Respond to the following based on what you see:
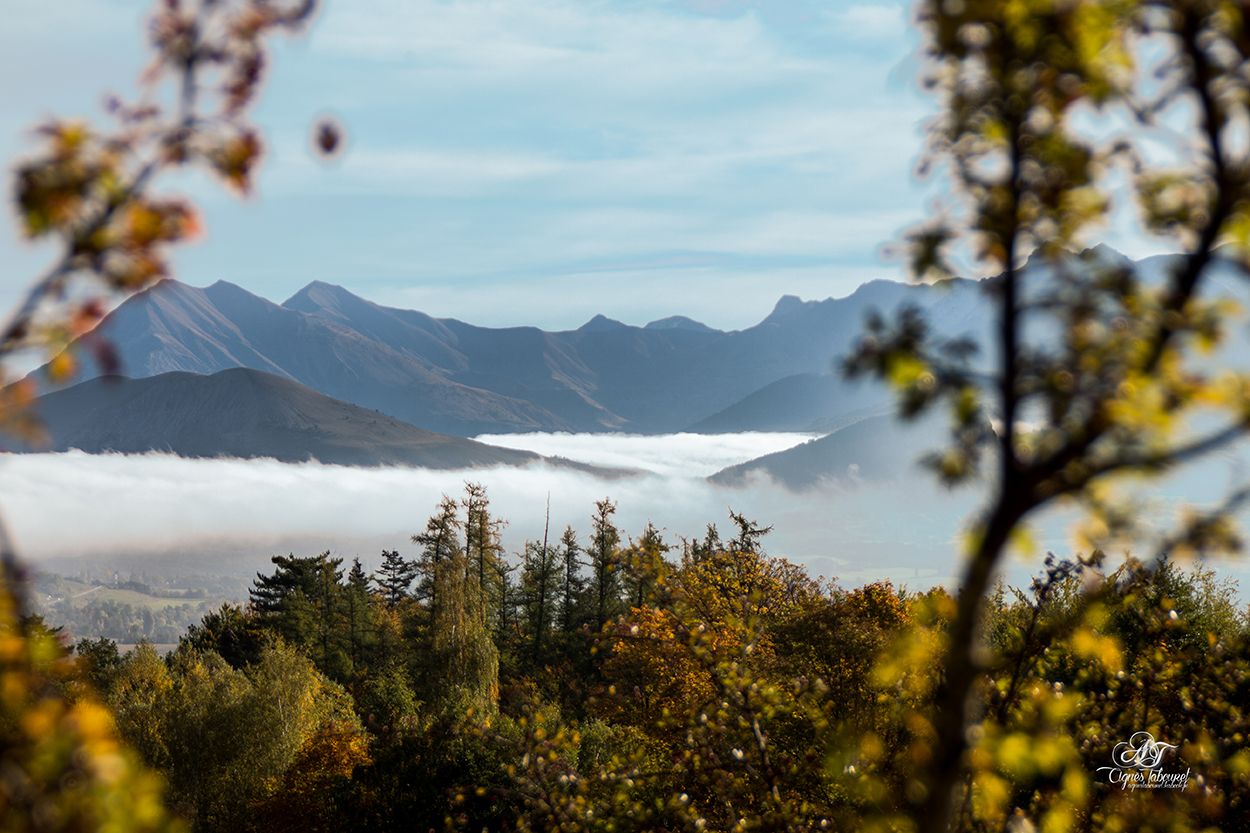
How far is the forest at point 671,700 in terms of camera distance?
5906 millimetres

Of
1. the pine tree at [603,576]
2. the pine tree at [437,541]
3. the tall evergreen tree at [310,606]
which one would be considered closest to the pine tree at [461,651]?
the pine tree at [437,541]

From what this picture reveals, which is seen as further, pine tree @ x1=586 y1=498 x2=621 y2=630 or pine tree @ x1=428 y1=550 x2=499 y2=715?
pine tree @ x1=586 y1=498 x2=621 y2=630

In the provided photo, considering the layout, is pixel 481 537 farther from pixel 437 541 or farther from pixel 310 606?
pixel 310 606

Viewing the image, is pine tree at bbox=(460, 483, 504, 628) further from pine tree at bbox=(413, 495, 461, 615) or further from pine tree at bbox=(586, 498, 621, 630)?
pine tree at bbox=(586, 498, 621, 630)

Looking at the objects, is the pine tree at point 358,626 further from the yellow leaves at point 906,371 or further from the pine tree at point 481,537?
the yellow leaves at point 906,371

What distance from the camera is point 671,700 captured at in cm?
2022

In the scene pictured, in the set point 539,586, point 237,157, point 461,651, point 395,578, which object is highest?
point 237,157

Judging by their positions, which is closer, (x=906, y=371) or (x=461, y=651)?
(x=906, y=371)

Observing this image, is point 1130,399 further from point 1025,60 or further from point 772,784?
point 772,784

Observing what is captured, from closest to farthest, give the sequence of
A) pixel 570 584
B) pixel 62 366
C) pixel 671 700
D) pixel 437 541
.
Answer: pixel 62 366 → pixel 671 700 → pixel 437 541 → pixel 570 584

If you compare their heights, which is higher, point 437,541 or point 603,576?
point 437,541

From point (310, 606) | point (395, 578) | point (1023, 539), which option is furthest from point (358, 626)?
point (1023, 539)

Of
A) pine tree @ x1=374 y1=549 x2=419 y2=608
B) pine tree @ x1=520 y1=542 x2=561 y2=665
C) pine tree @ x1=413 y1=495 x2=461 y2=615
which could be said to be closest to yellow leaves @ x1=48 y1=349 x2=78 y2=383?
pine tree @ x1=413 y1=495 x2=461 y2=615

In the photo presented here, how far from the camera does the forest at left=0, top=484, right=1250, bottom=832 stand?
233 inches
